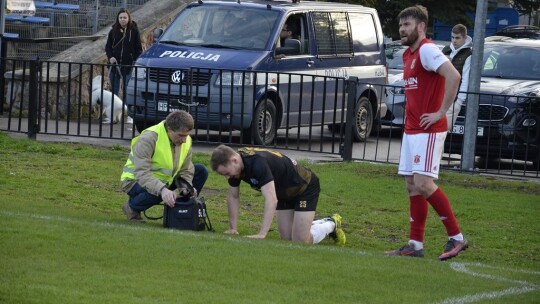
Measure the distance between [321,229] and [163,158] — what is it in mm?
1617

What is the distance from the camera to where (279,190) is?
10.9m

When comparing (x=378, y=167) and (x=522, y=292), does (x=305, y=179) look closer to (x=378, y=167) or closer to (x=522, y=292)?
(x=522, y=292)

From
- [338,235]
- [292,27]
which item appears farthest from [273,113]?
[338,235]

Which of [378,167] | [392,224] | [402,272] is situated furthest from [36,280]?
[378,167]

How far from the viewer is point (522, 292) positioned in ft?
28.9

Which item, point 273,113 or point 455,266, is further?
point 273,113

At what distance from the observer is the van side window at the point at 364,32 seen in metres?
21.1

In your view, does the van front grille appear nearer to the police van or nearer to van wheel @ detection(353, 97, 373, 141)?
the police van

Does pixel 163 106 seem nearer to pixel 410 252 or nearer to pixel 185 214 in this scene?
pixel 185 214

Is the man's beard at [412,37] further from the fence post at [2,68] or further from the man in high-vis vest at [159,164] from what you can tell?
the fence post at [2,68]

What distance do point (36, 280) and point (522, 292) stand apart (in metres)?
3.47

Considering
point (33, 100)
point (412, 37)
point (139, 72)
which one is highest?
point (412, 37)

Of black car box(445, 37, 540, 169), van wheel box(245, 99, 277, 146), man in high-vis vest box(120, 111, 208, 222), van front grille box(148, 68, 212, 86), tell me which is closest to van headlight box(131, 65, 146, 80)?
van front grille box(148, 68, 212, 86)

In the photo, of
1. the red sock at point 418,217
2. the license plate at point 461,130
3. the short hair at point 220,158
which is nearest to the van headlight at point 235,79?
the license plate at point 461,130
